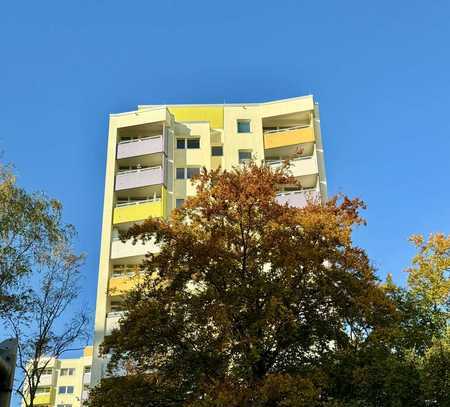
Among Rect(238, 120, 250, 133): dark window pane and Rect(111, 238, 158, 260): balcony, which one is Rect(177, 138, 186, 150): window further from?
Rect(111, 238, 158, 260): balcony

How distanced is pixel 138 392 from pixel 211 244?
4.99m

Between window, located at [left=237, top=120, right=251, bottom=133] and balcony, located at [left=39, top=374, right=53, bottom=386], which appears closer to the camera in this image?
window, located at [left=237, top=120, right=251, bottom=133]

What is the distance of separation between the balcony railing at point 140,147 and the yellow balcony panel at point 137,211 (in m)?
3.75

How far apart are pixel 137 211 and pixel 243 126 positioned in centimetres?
1018

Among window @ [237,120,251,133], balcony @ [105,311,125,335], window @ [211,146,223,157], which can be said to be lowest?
balcony @ [105,311,125,335]

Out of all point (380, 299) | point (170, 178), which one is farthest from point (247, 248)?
point (170, 178)

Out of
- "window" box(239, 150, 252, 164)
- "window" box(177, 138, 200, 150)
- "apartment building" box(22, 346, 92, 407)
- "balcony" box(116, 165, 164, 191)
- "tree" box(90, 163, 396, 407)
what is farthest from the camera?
"apartment building" box(22, 346, 92, 407)

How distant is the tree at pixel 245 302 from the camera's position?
1683 centimetres

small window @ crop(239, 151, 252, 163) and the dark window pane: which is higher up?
the dark window pane

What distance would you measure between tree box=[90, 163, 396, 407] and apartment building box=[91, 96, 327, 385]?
16517mm

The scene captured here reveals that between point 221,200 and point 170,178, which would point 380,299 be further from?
point 170,178

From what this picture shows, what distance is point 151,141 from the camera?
38469 millimetres

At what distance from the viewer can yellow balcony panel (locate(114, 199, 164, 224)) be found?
118ft

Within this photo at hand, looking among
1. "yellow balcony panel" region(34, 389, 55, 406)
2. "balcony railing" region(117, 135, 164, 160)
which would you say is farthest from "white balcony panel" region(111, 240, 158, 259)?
"yellow balcony panel" region(34, 389, 55, 406)
